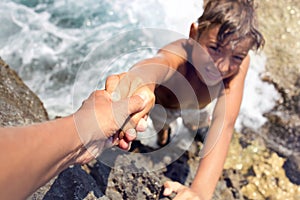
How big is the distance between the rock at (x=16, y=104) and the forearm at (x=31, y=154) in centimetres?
79

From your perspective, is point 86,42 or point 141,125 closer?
point 141,125

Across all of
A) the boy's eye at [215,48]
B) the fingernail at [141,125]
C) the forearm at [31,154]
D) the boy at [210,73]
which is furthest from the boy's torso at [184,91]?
the forearm at [31,154]

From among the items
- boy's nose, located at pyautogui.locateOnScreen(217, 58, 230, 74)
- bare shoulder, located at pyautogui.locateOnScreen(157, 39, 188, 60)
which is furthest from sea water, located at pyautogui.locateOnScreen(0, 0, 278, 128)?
boy's nose, located at pyautogui.locateOnScreen(217, 58, 230, 74)

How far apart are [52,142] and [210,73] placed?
4.88ft

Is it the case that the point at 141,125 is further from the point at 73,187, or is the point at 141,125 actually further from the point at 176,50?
the point at 176,50

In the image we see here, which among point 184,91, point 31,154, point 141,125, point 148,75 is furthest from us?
point 184,91

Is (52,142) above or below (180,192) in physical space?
above

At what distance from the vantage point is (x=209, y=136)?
2.69 m

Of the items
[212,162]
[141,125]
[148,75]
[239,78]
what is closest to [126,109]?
[141,125]

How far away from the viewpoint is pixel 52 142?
4.33ft

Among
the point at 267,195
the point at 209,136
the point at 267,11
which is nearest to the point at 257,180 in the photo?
the point at 267,195

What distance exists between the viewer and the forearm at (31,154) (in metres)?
1.10

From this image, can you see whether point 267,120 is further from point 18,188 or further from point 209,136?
point 18,188

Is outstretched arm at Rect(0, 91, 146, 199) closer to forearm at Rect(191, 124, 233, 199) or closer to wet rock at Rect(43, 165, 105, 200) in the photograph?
wet rock at Rect(43, 165, 105, 200)
